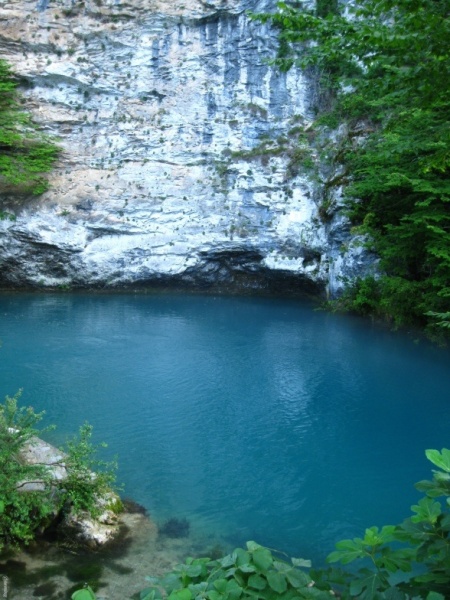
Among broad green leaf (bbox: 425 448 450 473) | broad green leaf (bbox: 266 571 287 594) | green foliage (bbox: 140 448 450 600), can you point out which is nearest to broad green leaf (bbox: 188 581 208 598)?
green foliage (bbox: 140 448 450 600)

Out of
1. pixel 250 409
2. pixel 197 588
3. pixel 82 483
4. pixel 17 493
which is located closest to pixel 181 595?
pixel 197 588

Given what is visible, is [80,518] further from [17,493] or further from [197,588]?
[197,588]

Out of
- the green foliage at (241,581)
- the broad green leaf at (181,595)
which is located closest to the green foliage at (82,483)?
the green foliage at (241,581)

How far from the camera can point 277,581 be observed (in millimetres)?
1901

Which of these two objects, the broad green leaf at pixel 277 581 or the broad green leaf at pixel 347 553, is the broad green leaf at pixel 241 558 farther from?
the broad green leaf at pixel 347 553

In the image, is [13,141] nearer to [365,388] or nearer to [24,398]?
[24,398]

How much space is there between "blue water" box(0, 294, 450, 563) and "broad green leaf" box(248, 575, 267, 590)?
3.58 m

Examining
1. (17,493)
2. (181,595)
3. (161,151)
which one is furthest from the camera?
(161,151)

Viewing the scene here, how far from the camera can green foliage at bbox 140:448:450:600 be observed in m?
1.79

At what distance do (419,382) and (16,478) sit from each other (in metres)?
8.27

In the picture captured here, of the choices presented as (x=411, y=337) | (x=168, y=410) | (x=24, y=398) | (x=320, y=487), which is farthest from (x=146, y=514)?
(x=411, y=337)

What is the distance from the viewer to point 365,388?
1052cm

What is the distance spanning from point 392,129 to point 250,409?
10.2 metres

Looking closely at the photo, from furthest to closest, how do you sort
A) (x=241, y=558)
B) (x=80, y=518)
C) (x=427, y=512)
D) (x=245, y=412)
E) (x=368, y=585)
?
1. (x=245, y=412)
2. (x=80, y=518)
3. (x=241, y=558)
4. (x=427, y=512)
5. (x=368, y=585)
